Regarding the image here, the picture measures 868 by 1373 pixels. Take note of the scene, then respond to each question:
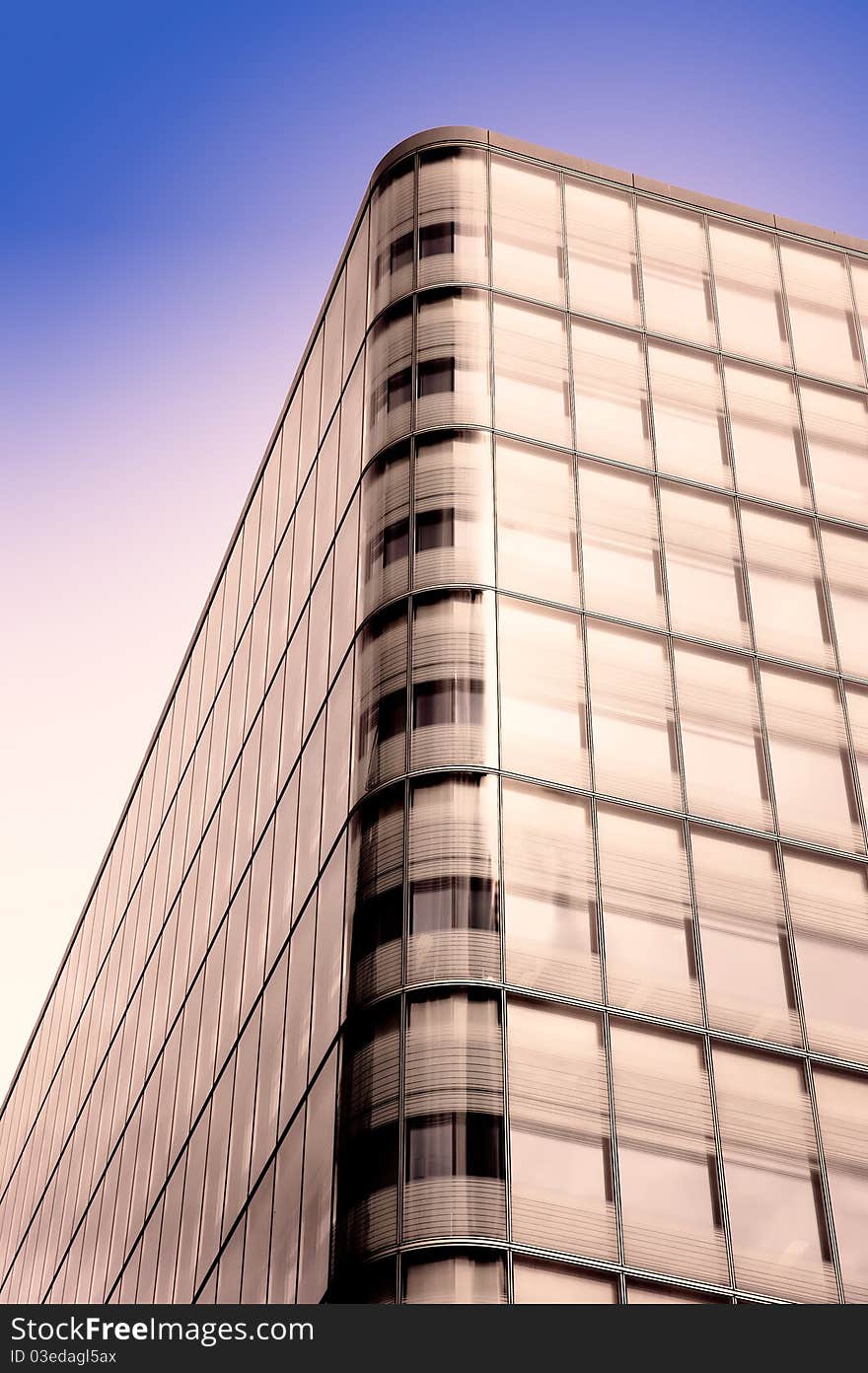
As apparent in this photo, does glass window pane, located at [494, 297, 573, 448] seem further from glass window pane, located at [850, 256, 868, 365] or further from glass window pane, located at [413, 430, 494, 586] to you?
glass window pane, located at [850, 256, 868, 365]

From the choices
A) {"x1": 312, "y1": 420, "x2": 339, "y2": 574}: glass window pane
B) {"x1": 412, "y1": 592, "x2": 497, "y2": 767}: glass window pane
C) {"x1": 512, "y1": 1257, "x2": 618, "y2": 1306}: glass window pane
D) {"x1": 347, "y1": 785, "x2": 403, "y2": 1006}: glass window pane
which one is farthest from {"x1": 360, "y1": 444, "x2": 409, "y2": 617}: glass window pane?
{"x1": 512, "y1": 1257, "x2": 618, "y2": 1306}: glass window pane

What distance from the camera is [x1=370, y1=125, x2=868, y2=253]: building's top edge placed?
145 ft

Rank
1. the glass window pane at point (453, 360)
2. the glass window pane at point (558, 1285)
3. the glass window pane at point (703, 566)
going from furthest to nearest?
the glass window pane at point (453, 360), the glass window pane at point (703, 566), the glass window pane at point (558, 1285)

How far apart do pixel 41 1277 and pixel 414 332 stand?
35798 millimetres

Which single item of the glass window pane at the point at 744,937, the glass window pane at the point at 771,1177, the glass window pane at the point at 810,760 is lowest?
the glass window pane at the point at 771,1177

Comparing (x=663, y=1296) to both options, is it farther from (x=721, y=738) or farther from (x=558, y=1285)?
(x=721, y=738)

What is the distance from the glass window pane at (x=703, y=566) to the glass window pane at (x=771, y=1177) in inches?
390

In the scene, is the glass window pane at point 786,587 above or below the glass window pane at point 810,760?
above

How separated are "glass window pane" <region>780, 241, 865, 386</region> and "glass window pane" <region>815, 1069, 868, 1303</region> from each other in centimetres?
1902

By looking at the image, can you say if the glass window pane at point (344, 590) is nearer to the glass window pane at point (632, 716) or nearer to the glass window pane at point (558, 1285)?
the glass window pane at point (632, 716)

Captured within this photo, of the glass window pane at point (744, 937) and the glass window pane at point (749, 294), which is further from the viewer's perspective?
the glass window pane at point (749, 294)

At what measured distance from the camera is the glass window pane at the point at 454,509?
36.8 metres

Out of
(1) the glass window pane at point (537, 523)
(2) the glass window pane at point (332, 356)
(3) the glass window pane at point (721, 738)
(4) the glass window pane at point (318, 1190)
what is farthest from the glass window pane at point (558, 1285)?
(2) the glass window pane at point (332, 356)

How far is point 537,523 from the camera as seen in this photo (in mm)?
38094
